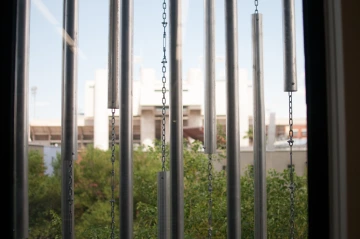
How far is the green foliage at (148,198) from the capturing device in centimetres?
618

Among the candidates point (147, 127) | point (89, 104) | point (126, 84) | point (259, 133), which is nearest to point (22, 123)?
point (126, 84)

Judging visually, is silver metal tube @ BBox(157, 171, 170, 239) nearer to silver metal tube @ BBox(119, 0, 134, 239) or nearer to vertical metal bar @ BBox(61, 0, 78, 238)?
silver metal tube @ BBox(119, 0, 134, 239)

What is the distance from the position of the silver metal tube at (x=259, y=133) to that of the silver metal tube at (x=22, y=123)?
179cm

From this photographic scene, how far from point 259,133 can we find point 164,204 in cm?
104

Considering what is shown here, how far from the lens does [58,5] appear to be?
4758mm

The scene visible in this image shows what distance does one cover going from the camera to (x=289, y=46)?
3.35 metres

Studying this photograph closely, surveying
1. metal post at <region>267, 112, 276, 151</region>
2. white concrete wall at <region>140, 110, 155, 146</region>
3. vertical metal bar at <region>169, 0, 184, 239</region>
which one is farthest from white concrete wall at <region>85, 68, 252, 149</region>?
vertical metal bar at <region>169, 0, 184, 239</region>

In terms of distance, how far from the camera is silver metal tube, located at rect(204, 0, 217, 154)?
370 cm

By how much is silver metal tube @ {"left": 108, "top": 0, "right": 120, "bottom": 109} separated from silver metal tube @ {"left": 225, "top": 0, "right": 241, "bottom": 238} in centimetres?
90

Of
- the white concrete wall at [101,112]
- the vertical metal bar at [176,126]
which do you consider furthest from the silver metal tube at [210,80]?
the white concrete wall at [101,112]

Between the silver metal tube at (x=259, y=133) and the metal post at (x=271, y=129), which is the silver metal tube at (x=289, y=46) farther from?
the metal post at (x=271, y=129)

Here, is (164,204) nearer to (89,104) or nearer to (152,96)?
(89,104)
